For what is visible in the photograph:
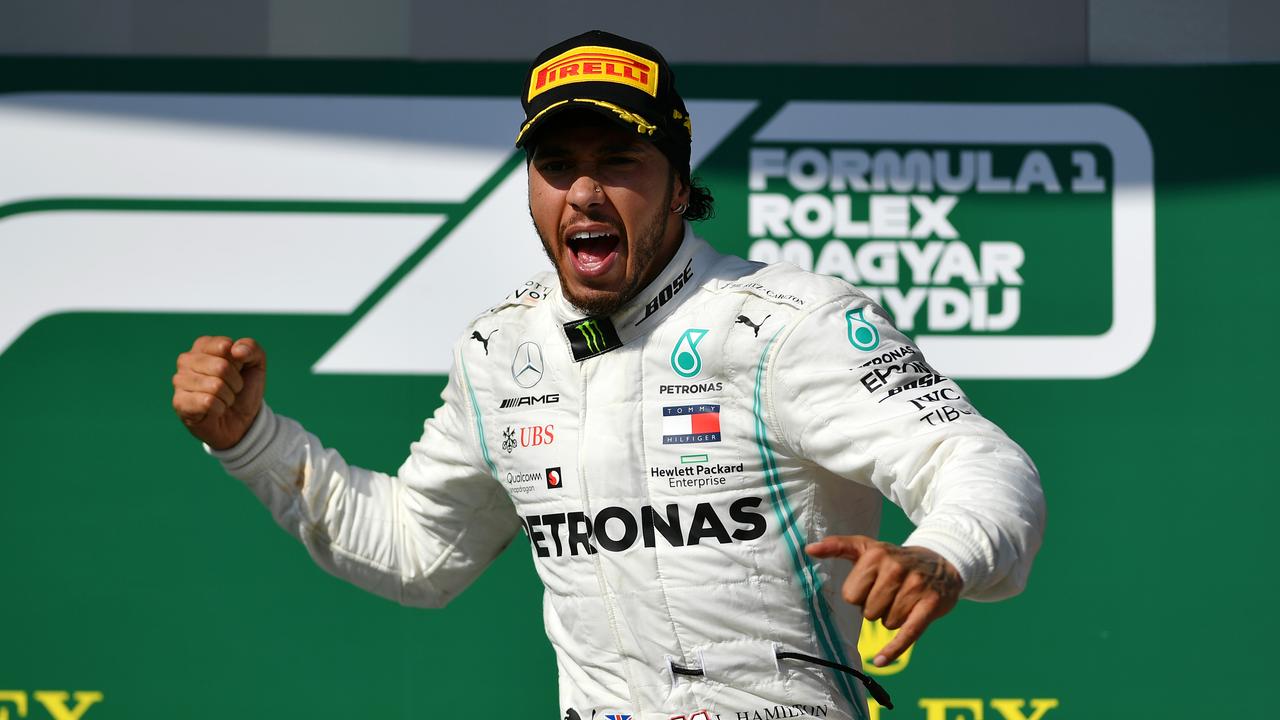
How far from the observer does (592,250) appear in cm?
191

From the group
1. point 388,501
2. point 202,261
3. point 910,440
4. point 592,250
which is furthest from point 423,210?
point 910,440

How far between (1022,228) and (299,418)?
1.83m

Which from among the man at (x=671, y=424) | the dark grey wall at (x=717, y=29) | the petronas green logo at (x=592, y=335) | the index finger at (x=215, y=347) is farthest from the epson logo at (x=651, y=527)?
the dark grey wall at (x=717, y=29)

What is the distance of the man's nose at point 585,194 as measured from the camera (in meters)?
1.86

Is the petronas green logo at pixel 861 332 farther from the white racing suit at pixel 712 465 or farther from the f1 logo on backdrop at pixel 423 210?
the f1 logo on backdrop at pixel 423 210

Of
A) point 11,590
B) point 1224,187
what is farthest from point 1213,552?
point 11,590

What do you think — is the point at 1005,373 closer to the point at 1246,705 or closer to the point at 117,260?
the point at 1246,705

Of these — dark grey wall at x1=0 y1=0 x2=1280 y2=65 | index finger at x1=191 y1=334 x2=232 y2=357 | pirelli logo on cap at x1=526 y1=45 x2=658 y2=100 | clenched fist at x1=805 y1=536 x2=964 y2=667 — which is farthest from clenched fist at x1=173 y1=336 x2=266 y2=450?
dark grey wall at x1=0 y1=0 x2=1280 y2=65

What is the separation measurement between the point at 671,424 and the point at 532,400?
Answer: 233 millimetres

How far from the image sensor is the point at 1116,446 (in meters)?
3.28

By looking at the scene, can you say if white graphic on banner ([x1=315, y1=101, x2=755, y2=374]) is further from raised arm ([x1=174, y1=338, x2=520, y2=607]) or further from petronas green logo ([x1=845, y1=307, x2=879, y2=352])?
petronas green logo ([x1=845, y1=307, x2=879, y2=352])

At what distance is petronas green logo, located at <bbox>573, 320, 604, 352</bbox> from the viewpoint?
190 cm

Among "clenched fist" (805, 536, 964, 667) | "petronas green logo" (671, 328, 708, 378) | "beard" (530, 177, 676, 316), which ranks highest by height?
"beard" (530, 177, 676, 316)

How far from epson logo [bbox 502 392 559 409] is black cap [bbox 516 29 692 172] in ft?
1.16
